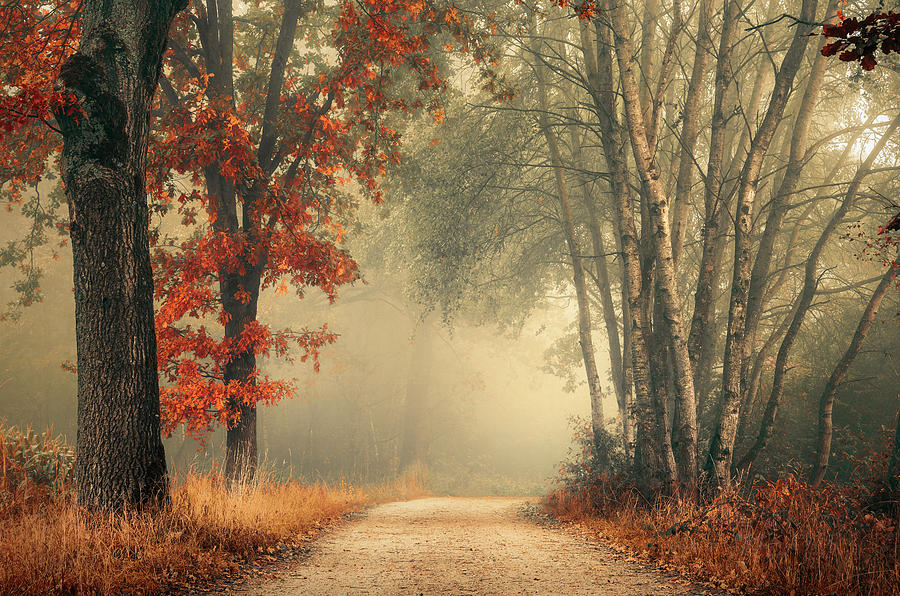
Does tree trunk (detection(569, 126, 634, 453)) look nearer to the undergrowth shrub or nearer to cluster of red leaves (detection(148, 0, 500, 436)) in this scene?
cluster of red leaves (detection(148, 0, 500, 436))

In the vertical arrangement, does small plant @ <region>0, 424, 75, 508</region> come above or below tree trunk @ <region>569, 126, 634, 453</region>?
below

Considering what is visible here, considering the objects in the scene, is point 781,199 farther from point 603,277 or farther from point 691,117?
point 603,277

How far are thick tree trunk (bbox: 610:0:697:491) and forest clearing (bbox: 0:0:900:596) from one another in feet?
0.15

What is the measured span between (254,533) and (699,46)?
945 cm

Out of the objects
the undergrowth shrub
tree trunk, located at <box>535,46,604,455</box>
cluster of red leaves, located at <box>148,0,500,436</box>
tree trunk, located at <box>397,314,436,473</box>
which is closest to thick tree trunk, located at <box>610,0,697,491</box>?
the undergrowth shrub

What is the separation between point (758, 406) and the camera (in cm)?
1354

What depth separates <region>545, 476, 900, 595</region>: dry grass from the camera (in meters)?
4.30

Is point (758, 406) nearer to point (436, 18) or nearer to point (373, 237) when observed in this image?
point (436, 18)

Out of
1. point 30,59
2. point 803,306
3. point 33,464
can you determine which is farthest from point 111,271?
point 803,306

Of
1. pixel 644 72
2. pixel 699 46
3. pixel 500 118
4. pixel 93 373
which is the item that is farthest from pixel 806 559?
pixel 500 118

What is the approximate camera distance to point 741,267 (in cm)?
841

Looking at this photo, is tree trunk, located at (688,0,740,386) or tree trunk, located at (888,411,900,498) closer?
tree trunk, located at (888,411,900,498)

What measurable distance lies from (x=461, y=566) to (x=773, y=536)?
3104 mm

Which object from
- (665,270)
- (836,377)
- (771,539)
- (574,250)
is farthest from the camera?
(574,250)
